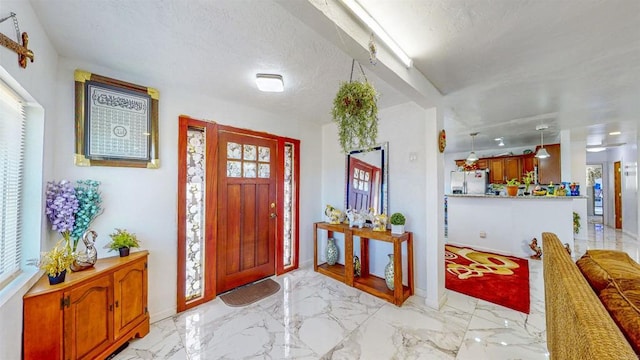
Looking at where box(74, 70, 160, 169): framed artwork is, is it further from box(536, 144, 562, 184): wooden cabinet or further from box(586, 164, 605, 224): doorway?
box(586, 164, 605, 224): doorway

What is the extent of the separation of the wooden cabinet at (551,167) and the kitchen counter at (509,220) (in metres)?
0.65

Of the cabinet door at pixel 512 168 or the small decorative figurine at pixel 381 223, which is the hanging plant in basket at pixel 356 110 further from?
the cabinet door at pixel 512 168

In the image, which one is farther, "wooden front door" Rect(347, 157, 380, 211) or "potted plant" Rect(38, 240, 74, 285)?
"wooden front door" Rect(347, 157, 380, 211)

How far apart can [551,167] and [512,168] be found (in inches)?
28.8

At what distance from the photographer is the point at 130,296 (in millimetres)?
1812

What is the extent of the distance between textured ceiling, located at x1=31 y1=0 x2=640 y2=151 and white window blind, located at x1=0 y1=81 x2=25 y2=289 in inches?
23.1

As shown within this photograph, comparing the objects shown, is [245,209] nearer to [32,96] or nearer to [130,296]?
[130,296]

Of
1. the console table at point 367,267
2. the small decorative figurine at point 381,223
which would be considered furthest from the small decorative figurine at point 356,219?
the small decorative figurine at point 381,223

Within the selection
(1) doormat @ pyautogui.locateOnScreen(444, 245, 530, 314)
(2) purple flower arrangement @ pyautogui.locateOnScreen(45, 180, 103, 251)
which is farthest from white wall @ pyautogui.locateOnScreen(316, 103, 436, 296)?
(2) purple flower arrangement @ pyautogui.locateOnScreen(45, 180, 103, 251)

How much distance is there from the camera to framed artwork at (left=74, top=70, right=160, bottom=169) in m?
1.84

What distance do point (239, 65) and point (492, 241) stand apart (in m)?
5.09

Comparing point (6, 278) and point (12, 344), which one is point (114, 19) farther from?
point (12, 344)

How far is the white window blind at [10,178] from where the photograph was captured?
1.20 metres

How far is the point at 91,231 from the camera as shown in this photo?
174 centimetres
